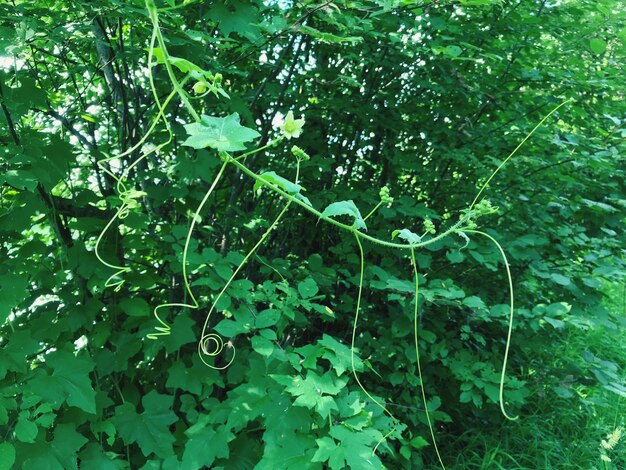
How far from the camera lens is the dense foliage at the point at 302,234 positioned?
156 cm

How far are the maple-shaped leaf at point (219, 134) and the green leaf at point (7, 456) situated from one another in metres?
1.12

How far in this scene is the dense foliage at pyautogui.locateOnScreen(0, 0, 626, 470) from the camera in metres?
1.56

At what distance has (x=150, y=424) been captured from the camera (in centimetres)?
179

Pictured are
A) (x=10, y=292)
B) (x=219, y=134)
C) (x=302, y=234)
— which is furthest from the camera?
(x=302, y=234)

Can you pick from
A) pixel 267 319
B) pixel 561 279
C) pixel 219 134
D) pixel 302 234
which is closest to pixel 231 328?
pixel 267 319

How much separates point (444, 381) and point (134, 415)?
1.54 m

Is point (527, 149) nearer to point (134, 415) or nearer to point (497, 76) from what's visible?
point (497, 76)

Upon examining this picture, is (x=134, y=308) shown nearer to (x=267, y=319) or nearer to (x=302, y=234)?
(x=267, y=319)

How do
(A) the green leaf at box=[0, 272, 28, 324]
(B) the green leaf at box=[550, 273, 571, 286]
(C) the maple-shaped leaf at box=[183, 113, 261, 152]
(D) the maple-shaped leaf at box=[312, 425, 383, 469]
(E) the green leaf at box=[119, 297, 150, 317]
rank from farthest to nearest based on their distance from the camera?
(B) the green leaf at box=[550, 273, 571, 286]
(E) the green leaf at box=[119, 297, 150, 317]
(A) the green leaf at box=[0, 272, 28, 324]
(D) the maple-shaped leaf at box=[312, 425, 383, 469]
(C) the maple-shaped leaf at box=[183, 113, 261, 152]

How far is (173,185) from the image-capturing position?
82.4 inches

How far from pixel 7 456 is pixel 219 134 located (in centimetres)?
116

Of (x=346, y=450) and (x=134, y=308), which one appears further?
(x=134, y=308)

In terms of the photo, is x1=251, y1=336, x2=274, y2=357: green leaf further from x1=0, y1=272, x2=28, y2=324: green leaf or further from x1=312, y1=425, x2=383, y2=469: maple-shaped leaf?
x1=0, y1=272, x2=28, y2=324: green leaf

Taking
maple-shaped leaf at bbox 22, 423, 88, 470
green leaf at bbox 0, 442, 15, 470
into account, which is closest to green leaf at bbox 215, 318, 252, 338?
maple-shaped leaf at bbox 22, 423, 88, 470
